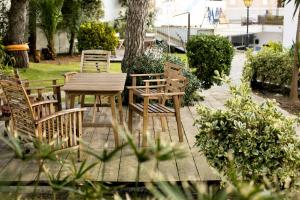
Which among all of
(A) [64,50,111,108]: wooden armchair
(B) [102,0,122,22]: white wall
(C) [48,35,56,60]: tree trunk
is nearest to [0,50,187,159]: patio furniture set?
(A) [64,50,111,108]: wooden armchair

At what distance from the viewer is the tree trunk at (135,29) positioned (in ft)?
28.7

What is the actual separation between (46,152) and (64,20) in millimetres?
16748

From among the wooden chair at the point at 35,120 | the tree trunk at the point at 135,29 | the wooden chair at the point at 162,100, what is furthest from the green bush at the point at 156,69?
the wooden chair at the point at 35,120

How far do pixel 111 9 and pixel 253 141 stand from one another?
61.6 ft

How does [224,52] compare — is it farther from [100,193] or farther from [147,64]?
[100,193]

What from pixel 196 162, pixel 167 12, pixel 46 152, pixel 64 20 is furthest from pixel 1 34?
pixel 46 152

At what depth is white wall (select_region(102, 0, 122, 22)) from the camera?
21.4 m

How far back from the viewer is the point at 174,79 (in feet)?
20.9

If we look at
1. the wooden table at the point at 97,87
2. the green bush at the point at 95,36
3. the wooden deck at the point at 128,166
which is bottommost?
the wooden deck at the point at 128,166

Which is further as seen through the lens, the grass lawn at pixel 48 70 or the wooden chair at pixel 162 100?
the grass lawn at pixel 48 70

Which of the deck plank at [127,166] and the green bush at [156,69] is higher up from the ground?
the green bush at [156,69]

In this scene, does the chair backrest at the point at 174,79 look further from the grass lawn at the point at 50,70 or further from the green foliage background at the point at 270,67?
the grass lawn at the point at 50,70

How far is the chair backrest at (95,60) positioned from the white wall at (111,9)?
13.0 meters

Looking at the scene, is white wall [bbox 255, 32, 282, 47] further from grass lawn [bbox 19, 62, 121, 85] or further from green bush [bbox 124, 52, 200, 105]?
green bush [bbox 124, 52, 200, 105]
